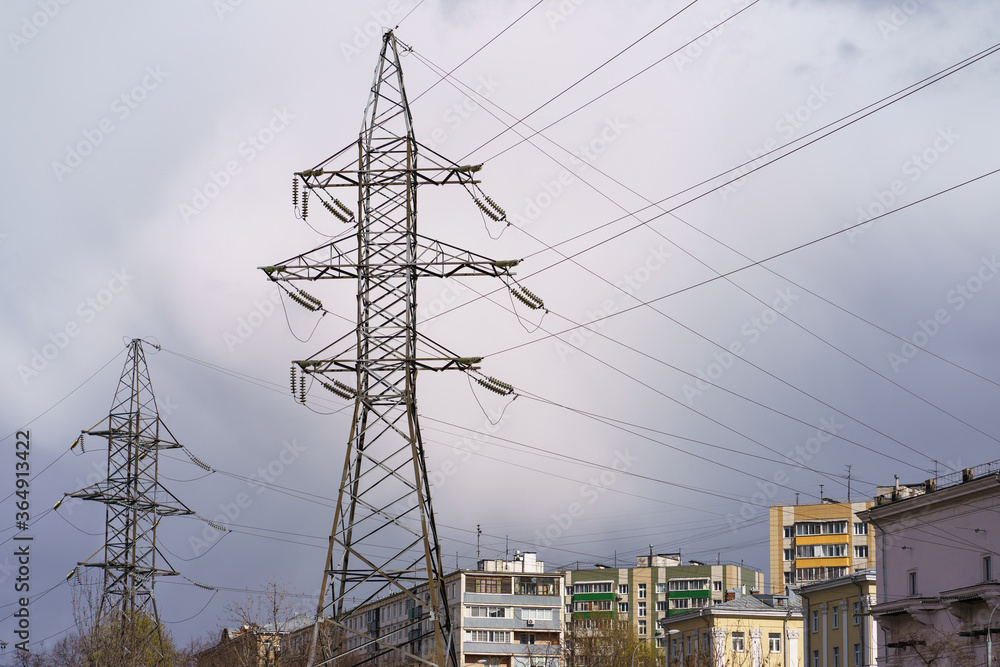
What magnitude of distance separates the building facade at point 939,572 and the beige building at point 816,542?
9412 centimetres

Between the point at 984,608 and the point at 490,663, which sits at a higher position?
the point at 984,608

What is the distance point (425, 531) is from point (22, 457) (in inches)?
1392

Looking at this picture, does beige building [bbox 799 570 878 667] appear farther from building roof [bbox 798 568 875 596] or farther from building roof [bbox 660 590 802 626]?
building roof [bbox 660 590 802 626]

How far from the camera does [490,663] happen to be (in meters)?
164

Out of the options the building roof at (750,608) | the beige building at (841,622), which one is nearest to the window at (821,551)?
the building roof at (750,608)

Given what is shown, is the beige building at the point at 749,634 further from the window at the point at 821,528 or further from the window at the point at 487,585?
the window at the point at 821,528

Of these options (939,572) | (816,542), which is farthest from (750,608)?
(816,542)

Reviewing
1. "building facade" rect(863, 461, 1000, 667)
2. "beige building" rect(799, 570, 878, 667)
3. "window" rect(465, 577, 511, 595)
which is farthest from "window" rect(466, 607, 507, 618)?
"building facade" rect(863, 461, 1000, 667)

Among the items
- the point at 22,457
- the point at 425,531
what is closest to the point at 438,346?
the point at 425,531

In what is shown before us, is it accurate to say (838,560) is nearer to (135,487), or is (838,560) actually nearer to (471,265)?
(135,487)

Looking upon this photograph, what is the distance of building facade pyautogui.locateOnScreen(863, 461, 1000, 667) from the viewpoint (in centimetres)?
7125

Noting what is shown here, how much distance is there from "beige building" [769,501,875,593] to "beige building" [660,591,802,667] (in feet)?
168

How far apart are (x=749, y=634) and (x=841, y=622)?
1012 inches

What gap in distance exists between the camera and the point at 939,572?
7656 cm
